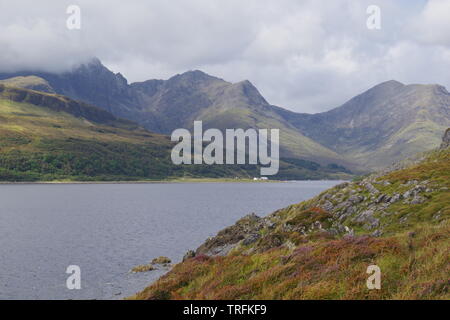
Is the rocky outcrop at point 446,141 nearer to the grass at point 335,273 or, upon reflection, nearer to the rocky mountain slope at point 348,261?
the rocky mountain slope at point 348,261

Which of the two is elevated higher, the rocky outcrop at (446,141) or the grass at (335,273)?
the rocky outcrop at (446,141)

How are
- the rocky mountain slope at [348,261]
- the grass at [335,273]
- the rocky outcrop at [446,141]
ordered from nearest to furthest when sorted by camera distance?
the grass at [335,273] → the rocky mountain slope at [348,261] → the rocky outcrop at [446,141]

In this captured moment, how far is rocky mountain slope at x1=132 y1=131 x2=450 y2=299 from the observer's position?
52.4 feet

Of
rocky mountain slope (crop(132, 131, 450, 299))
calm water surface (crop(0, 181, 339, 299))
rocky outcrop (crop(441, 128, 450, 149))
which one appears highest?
rocky outcrop (crop(441, 128, 450, 149))

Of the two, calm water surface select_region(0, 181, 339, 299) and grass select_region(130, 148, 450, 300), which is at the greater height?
grass select_region(130, 148, 450, 300)

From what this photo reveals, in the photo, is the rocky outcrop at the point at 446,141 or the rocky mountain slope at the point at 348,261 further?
the rocky outcrop at the point at 446,141

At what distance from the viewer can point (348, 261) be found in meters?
19.0

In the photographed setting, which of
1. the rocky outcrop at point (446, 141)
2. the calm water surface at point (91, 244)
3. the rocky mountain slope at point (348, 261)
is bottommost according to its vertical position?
the calm water surface at point (91, 244)

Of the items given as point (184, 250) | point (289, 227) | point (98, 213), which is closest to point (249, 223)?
point (184, 250)

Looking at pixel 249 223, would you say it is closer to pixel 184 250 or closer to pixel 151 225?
pixel 184 250

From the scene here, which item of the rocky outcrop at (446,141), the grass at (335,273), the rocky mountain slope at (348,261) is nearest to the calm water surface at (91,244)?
the rocky mountain slope at (348,261)

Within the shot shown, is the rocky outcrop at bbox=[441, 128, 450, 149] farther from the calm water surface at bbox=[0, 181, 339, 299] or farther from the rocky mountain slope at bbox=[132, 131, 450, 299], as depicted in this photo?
the calm water surface at bbox=[0, 181, 339, 299]

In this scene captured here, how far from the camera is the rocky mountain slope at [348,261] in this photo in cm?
1598

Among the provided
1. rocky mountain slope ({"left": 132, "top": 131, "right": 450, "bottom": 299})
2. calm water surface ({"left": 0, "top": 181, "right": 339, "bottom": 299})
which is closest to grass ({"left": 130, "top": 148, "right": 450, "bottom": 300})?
rocky mountain slope ({"left": 132, "top": 131, "right": 450, "bottom": 299})
